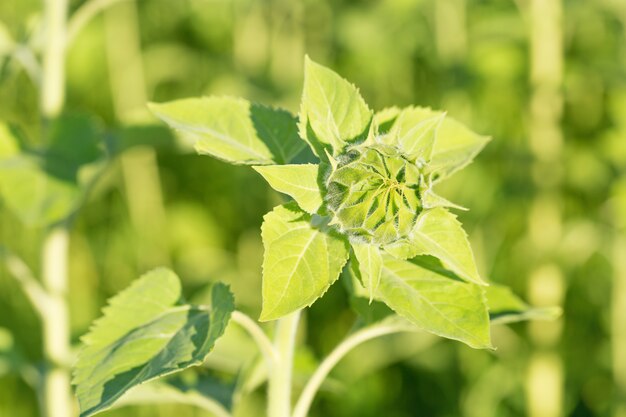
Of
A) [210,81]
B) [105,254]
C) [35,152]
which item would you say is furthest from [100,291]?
[35,152]

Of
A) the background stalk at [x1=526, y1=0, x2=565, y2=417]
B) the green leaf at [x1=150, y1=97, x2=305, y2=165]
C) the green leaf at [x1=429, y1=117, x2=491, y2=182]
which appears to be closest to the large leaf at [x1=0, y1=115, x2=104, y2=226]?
the green leaf at [x1=150, y1=97, x2=305, y2=165]

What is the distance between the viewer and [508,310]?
121cm

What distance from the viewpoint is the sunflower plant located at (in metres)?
0.91

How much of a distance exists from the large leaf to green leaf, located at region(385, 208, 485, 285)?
75 cm

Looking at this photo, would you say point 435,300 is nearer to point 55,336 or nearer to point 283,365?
point 283,365

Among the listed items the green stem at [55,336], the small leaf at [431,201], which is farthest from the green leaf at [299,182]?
the green stem at [55,336]

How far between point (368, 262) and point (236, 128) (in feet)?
0.90

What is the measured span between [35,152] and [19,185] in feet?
0.32

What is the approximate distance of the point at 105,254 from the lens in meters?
3.37

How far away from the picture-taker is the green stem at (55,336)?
160cm

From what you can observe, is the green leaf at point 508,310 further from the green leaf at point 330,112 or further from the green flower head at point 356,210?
the green leaf at point 330,112

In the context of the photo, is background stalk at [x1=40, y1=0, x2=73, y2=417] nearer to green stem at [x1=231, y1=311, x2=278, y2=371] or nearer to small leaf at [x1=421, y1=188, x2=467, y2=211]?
green stem at [x1=231, y1=311, x2=278, y2=371]

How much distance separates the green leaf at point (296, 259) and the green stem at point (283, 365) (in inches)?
4.9

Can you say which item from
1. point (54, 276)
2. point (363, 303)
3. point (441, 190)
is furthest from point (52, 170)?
point (441, 190)
